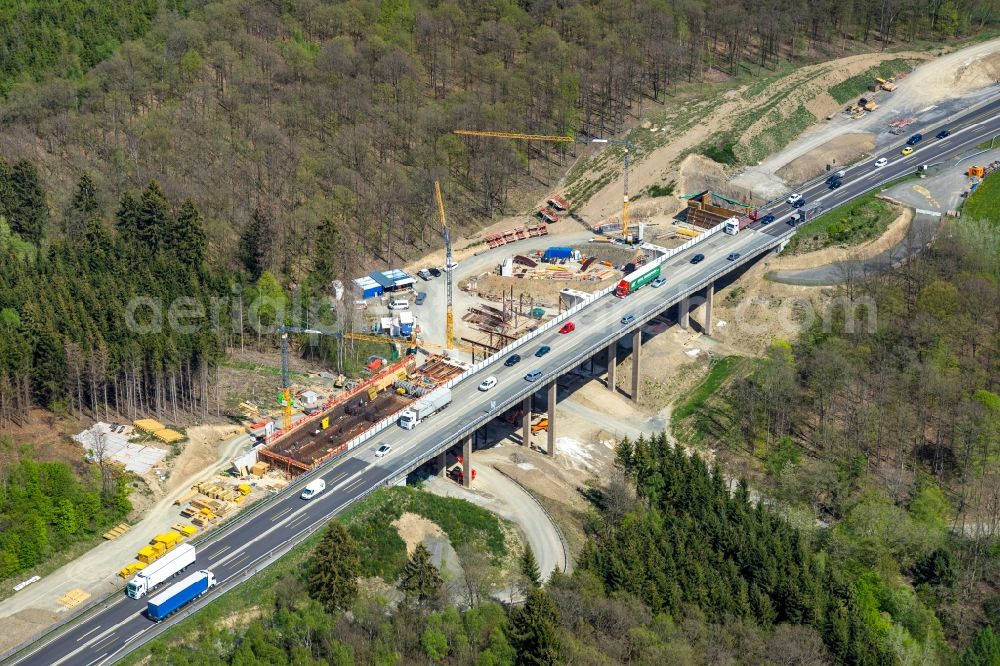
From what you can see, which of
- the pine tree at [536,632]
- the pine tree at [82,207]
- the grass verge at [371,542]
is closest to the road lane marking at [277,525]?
the grass verge at [371,542]

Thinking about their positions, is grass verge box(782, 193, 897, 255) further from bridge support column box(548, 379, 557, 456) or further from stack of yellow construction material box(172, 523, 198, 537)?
stack of yellow construction material box(172, 523, 198, 537)

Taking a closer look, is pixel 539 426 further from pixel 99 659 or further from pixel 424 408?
pixel 99 659

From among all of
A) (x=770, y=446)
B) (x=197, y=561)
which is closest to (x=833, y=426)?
(x=770, y=446)

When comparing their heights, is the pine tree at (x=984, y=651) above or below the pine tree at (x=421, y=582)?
below

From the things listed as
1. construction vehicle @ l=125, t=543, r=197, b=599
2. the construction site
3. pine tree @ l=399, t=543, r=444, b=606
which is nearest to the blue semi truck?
construction vehicle @ l=125, t=543, r=197, b=599

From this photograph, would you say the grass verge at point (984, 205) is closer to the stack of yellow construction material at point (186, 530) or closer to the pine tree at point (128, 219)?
the pine tree at point (128, 219)

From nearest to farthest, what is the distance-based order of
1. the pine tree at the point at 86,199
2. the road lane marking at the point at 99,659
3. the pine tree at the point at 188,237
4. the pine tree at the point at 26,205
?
1. the road lane marking at the point at 99,659
2. the pine tree at the point at 188,237
3. the pine tree at the point at 26,205
4. the pine tree at the point at 86,199

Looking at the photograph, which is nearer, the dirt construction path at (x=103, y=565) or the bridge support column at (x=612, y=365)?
the dirt construction path at (x=103, y=565)
